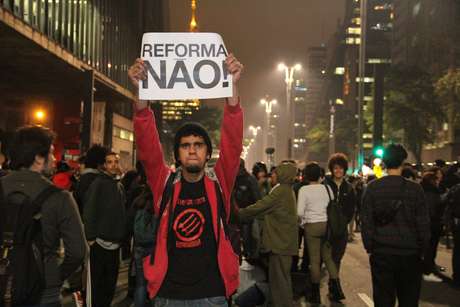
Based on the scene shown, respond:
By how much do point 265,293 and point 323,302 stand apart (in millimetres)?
2344

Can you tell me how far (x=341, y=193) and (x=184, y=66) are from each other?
6.08m

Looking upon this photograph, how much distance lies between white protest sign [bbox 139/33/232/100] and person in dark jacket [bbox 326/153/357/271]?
5604mm

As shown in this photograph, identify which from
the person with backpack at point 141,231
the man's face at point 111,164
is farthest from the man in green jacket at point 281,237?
the man's face at point 111,164

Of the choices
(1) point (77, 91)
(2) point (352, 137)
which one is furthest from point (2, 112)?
(2) point (352, 137)

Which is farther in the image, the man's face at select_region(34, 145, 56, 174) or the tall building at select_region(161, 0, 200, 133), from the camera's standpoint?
the tall building at select_region(161, 0, 200, 133)

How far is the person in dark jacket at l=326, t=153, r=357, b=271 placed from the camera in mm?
9461

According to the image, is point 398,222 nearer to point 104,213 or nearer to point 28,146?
point 104,213

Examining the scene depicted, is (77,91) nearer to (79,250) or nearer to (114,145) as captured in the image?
(114,145)

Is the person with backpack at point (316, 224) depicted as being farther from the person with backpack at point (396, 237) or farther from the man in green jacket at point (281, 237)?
the person with backpack at point (396, 237)

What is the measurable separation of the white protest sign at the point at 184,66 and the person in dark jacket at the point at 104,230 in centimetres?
338

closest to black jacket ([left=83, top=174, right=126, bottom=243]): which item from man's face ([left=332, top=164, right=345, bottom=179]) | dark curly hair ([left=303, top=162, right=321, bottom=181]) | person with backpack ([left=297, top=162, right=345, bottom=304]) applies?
person with backpack ([left=297, top=162, right=345, bottom=304])

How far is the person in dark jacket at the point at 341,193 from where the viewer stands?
9461 millimetres

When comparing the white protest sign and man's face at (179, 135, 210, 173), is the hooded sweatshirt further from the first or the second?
man's face at (179, 135, 210, 173)

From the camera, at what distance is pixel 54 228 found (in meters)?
3.75
